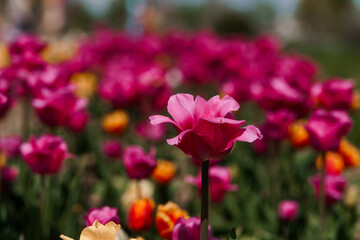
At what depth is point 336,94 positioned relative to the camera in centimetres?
198

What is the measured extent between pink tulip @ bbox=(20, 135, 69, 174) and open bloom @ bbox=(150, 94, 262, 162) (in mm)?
612

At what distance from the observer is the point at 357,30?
102ft

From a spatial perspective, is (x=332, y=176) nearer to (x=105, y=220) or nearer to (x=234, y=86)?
(x=234, y=86)

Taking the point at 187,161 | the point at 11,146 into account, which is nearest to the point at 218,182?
the point at 11,146

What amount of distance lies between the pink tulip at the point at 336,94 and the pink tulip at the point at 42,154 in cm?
124

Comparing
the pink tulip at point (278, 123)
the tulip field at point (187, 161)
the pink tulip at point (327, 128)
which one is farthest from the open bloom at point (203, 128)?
the pink tulip at point (278, 123)

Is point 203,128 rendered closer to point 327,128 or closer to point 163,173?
point 327,128

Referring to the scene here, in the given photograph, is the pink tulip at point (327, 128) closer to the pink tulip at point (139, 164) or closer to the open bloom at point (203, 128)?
the pink tulip at point (139, 164)

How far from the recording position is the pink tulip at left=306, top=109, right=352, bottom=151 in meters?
1.55

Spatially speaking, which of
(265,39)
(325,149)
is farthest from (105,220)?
(265,39)

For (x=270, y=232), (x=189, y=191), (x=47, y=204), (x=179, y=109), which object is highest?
(x=179, y=109)

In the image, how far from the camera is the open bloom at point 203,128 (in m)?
0.93

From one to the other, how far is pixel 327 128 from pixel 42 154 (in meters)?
1.00

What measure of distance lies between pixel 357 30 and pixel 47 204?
3287 cm
